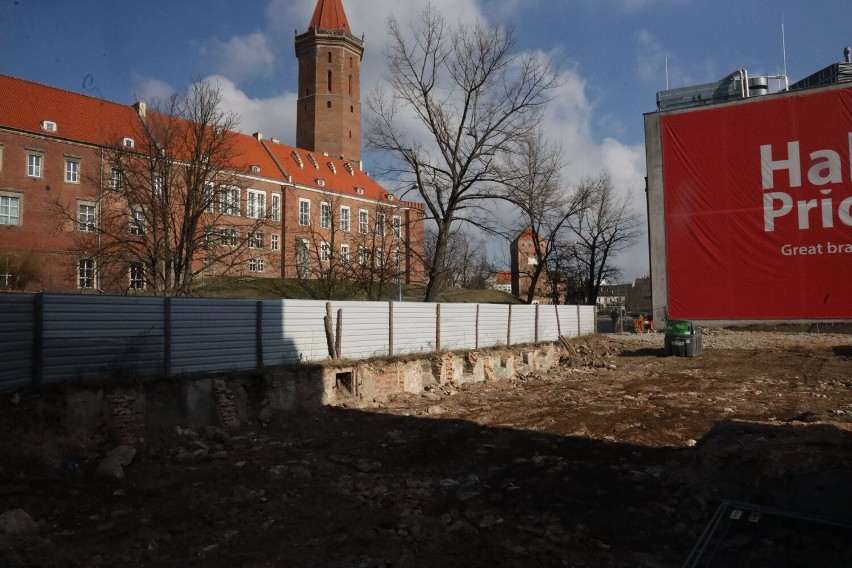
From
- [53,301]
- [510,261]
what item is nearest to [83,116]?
[510,261]

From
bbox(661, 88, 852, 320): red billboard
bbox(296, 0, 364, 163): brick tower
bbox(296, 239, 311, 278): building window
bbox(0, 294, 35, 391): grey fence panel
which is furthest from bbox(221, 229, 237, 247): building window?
bbox(296, 0, 364, 163): brick tower

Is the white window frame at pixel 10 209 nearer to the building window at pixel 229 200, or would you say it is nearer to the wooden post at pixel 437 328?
the building window at pixel 229 200

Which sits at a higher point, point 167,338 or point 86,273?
point 86,273

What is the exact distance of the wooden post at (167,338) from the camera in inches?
393

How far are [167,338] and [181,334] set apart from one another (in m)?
0.29

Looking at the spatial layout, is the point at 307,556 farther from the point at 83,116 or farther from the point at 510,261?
the point at 83,116

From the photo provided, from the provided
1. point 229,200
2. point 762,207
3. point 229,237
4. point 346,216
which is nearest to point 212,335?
point 762,207

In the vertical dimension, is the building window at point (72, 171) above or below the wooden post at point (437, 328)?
above

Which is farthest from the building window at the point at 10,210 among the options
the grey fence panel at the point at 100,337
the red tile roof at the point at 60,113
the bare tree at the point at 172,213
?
the grey fence panel at the point at 100,337

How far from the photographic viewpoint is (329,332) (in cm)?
1335

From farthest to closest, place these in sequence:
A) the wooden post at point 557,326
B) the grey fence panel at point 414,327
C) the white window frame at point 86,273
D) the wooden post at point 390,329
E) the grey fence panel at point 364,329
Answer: the white window frame at point 86,273 → the wooden post at point 557,326 → the grey fence panel at point 414,327 → the wooden post at point 390,329 → the grey fence panel at point 364,329

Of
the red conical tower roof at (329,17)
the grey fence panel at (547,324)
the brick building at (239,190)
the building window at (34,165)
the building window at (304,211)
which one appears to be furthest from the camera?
the red conical tower roof at (329,17)

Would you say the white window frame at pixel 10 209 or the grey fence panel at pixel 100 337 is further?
the white window frame at pixel 10 209

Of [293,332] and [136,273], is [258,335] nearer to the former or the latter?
[293,332]
